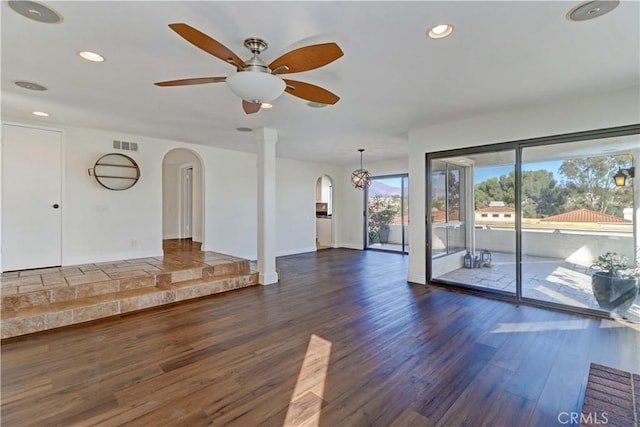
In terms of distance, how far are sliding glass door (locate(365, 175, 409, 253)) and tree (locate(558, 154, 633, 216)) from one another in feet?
14.6

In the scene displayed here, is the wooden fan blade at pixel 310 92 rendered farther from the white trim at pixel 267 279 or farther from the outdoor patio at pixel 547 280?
the outdoor patio at pixel 547 280

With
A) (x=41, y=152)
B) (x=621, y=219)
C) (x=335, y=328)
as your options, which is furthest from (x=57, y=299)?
(x=621, y=219)

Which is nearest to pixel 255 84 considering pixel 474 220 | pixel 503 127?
pixel 503 127

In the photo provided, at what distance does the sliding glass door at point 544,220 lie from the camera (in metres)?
3.41

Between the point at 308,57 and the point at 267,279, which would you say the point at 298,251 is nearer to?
the point at 267,279

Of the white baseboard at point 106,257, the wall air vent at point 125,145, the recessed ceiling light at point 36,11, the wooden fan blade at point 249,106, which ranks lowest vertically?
the white baseboard at point 106,257

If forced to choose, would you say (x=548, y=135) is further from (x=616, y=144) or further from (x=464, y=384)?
(x=464, y=384)

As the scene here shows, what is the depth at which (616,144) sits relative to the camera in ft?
11.1

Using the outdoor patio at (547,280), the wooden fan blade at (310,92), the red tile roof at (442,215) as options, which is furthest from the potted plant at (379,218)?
the wooden fan blade at (310,92)

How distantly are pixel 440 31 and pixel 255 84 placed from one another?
4.50ft

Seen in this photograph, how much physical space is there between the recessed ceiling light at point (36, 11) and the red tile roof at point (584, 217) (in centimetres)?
527

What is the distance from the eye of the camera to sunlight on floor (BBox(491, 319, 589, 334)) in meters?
3.09

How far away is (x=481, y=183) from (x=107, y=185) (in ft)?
19.8

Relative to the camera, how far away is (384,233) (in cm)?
870
